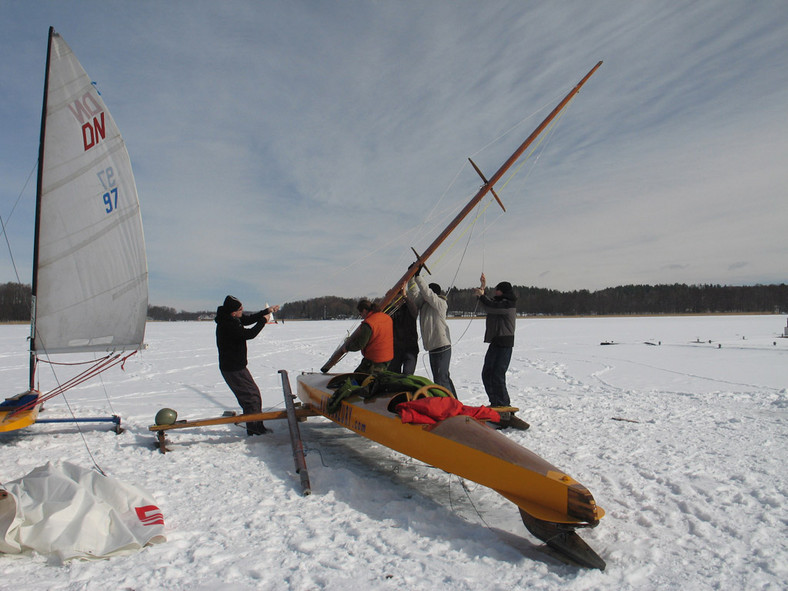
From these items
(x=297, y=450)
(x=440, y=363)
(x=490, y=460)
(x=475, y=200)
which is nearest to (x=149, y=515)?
(x=297, y=450)

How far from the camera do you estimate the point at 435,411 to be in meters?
3.53

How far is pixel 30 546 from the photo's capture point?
2.41 metres

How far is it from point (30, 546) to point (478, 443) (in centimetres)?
254

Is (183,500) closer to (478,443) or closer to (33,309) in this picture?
(478,443)

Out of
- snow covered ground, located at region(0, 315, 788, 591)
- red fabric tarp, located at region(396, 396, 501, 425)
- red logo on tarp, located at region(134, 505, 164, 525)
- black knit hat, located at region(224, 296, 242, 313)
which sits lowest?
snow covered ground, located at region(0, 315, 788, 591)

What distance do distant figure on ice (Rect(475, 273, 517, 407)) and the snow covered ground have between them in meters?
0.54

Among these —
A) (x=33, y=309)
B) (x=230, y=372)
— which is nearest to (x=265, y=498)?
(x=230, y=372)

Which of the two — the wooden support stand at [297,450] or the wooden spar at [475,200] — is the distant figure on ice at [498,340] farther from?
the wooden support stand at [297,450]

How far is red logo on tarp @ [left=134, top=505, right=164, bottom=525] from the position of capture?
2732mm

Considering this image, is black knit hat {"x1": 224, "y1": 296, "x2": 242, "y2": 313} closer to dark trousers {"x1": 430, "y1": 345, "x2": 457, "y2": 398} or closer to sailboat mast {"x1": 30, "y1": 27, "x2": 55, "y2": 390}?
sailboat mast {"x1": 30, "y1": 27, "x2": 55, "y2": 390}

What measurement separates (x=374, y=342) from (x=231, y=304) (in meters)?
1.70

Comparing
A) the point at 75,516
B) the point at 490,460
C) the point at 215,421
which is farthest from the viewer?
the point at 215,421

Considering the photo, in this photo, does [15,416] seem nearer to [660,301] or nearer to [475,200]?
[475,200]

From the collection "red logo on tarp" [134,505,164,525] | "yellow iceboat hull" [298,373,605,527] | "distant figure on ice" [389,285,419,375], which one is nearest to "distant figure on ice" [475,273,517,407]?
"distant figure on ice" [389,285,419,375]
